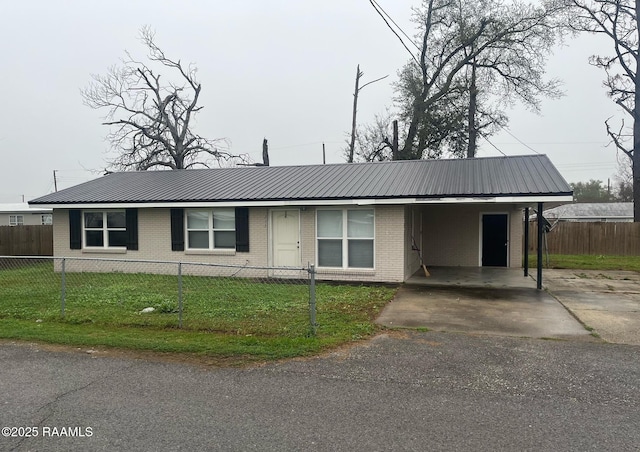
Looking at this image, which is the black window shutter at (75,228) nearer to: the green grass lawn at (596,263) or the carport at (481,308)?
the carport at (481,308)

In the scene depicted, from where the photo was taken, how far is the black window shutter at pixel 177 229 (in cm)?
1401

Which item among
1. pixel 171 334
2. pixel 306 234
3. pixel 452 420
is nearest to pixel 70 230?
pixel 306 234

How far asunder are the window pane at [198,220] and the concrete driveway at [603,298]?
964 cm

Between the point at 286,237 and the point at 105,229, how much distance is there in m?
6.21

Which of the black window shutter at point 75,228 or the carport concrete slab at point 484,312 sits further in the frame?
the black window shutter at point 75,228

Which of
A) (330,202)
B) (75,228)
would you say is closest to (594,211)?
(330,202)

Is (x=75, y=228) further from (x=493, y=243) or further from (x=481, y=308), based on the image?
(x=493, y=243)

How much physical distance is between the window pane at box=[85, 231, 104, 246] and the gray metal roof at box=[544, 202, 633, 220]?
113ft

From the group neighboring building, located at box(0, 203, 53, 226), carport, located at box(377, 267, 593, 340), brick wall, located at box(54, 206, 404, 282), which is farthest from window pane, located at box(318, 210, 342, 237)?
neighboring building, located at box(0, 203, 53, 226)

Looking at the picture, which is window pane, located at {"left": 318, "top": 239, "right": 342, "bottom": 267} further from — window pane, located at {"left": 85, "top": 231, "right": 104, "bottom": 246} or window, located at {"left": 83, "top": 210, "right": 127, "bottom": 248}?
window pane, located at {"left": 85, "top": 231, "right": 104, "bottom": 246}

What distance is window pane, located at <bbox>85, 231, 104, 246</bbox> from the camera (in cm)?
1504

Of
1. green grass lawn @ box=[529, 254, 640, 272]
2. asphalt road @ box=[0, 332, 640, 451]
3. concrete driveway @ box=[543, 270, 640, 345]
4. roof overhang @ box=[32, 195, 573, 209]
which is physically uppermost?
roof overhang @ box=[32, 195, 573, 209]

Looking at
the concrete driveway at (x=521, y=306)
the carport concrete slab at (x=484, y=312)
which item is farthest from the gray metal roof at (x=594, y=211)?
the carport concrete slab at (x=484, y=312)

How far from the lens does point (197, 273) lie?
14023 mm
